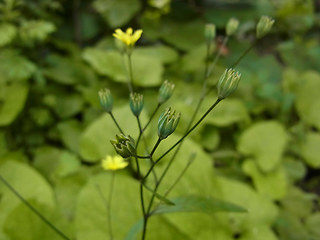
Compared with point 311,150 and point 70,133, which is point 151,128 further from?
point 311,150

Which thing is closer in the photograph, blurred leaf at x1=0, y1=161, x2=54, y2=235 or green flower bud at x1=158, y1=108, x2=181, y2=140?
green flower bud at x1=158, y1=108, x2=181, y2=140

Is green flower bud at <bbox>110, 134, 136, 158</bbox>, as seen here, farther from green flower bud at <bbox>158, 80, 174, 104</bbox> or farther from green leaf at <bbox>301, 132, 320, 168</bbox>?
green leaf at <bbox>301, 132, 320, 168</bbox>

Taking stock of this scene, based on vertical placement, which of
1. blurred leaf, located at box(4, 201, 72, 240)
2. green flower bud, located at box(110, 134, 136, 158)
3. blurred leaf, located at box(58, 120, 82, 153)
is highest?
green flower bud, located at box(110, 134, 136, 158)

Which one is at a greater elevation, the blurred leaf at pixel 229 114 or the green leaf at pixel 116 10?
the green leaf at pixel 116 10

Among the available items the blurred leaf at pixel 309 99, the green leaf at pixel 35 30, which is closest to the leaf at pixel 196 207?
the green leaf at pixel 35 30

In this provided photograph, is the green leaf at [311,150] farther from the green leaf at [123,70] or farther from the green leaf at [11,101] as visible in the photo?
the green leaf at [11,101]

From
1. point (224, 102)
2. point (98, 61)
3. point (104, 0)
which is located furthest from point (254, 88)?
point (104, 0)

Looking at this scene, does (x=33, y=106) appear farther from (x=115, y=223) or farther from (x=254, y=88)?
(x=254, y=88)

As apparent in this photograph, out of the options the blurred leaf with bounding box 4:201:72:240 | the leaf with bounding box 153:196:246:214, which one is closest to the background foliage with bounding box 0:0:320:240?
the blurred leaf with bounding box 4:201:72:240
